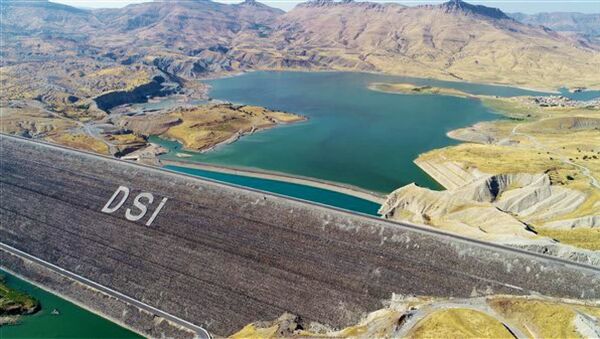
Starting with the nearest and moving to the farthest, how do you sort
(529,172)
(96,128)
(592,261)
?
(592,261) → (529,172) → (96,128)

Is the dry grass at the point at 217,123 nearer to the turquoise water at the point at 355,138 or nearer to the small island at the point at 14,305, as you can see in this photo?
the turquoise water at the point at 355,138

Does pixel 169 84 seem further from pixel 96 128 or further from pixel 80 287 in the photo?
pixel 80 287

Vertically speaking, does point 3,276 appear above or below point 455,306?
below

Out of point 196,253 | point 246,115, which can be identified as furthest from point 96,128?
point 196,253

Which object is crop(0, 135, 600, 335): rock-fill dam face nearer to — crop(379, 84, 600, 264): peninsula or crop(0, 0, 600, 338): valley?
crop(0, 0, 600, 338): valley

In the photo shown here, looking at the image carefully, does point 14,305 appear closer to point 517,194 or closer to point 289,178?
point 289,178

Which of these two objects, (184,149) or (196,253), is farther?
(184,149)

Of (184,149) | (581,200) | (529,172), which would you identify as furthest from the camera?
(184,149)
